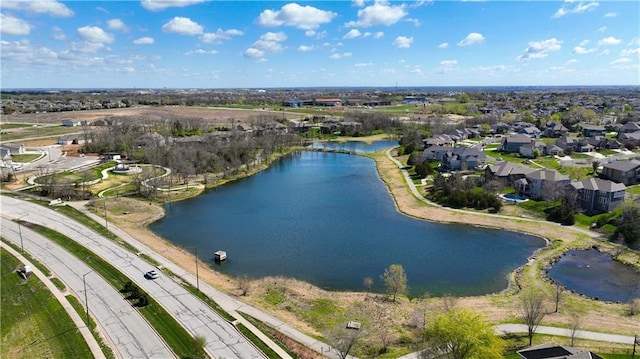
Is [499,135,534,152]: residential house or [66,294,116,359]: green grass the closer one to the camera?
[66,294,116,359]: green grass

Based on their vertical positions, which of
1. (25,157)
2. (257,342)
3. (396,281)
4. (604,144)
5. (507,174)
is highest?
(604,144)

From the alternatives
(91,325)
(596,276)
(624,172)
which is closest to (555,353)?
(596,276)

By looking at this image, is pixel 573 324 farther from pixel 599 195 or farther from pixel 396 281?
pixel 599 195

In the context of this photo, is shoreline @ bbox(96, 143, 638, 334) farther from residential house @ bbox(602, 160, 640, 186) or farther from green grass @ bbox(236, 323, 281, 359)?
residential house @ bbox(602, 160, 640, 186)

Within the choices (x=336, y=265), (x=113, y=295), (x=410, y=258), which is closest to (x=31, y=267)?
(x=113, y=295)

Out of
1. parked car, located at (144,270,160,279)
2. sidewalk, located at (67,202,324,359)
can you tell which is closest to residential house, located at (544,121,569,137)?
sidewalk, located at (67,202,324,359)
